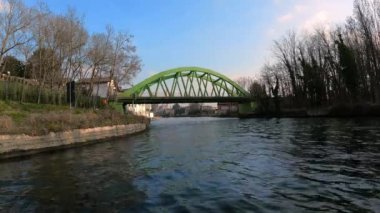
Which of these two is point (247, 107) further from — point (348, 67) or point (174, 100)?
point (348, 67)

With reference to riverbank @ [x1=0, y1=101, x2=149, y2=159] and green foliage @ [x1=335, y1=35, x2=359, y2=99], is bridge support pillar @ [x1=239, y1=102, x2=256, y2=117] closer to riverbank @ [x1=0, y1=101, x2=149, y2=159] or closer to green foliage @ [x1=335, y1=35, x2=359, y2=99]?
green foliage @ [x1=335, y1=35, x2=359, y2=99]

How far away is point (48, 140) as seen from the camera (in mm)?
23891

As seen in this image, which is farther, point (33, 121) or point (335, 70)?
point (335, 70)

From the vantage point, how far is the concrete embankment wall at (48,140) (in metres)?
20.3

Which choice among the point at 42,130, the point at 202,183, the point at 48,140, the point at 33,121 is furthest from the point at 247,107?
the point at 202,183

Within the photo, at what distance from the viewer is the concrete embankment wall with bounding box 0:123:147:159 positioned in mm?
20328

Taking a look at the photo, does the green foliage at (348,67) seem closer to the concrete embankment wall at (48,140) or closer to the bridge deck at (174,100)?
the bridge deck at (174,100)

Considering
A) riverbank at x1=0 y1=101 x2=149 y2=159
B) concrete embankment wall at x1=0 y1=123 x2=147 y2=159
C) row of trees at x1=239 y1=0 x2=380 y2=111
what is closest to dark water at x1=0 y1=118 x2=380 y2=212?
concrete embankment wall at x1=0 y1=123 x2=147 y2=159

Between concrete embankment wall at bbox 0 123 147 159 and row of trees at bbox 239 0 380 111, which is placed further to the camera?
row of trees at bbox 239 0 380 111

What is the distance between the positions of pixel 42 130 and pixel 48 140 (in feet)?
2.26

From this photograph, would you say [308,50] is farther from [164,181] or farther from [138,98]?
[164,181]

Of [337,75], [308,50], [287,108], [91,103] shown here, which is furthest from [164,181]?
[287,108]

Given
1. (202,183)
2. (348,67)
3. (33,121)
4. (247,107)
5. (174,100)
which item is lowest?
(202,183)

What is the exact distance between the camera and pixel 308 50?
86188mm
